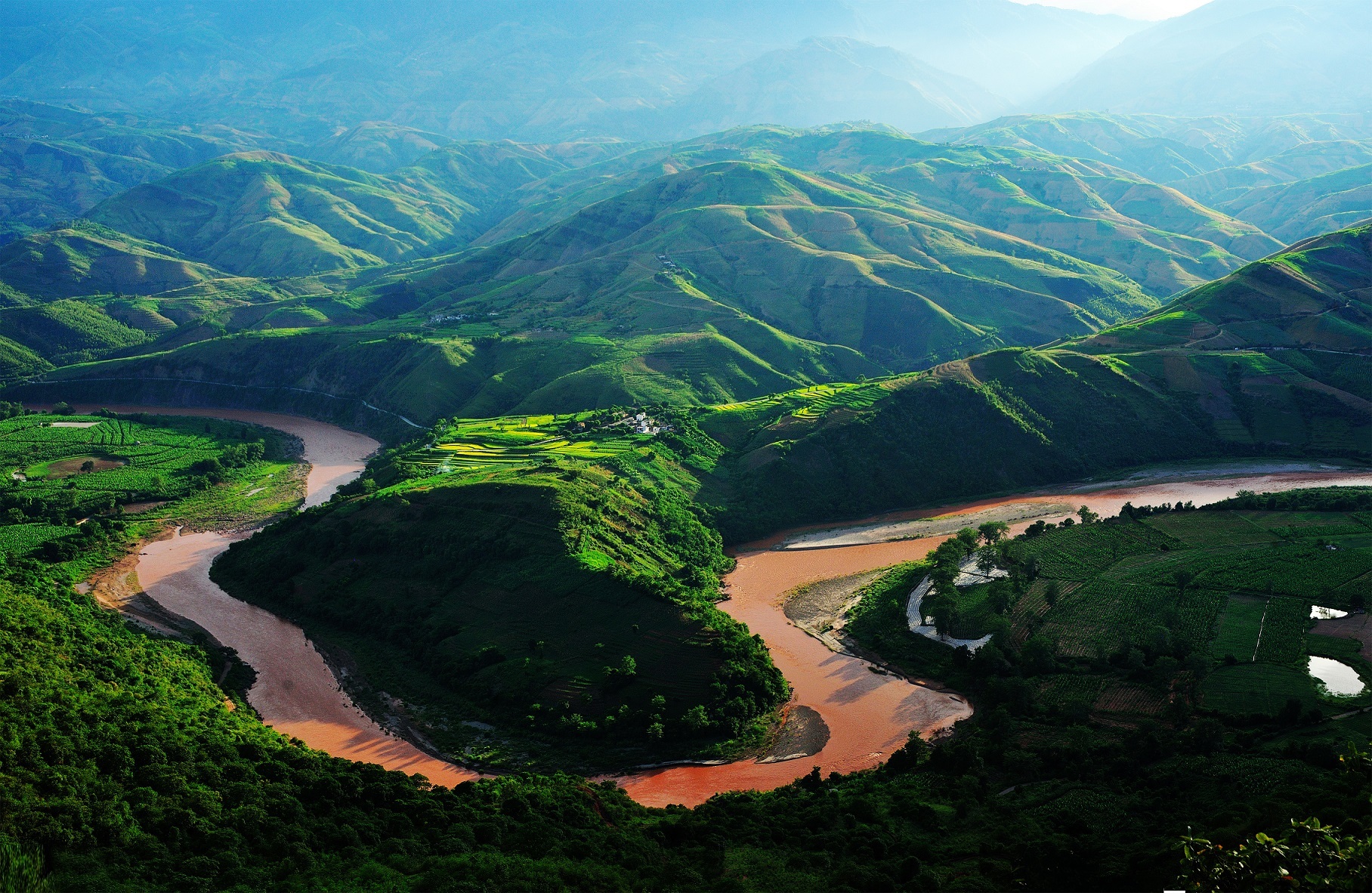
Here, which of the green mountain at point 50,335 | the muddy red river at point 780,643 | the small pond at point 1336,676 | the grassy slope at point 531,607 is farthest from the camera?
the green mountain at point 50,335

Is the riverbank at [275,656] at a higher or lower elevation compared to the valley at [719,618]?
lower

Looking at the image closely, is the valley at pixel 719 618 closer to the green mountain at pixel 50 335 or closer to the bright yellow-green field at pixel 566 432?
the bright yellow-green field at pixel 566 432

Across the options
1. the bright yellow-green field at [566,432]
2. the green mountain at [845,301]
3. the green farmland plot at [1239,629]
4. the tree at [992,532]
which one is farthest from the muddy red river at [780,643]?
the green mountain at [845,301]

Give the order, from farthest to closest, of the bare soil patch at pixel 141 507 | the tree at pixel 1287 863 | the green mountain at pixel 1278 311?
the green mountain at pixel 1278 311
the bare soil patch at pixel 141 507
the tree at pixel 1287 863

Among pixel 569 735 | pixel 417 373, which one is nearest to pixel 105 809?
pixel 569 735

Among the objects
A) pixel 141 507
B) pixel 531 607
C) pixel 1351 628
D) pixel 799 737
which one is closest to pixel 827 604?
pixel 799 737

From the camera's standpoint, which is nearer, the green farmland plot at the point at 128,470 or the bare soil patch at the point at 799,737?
the bare soil patch at the point at 799,737

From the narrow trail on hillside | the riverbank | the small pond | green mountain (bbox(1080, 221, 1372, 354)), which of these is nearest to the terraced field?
the riverbank

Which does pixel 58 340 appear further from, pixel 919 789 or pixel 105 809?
pixel 919 789
